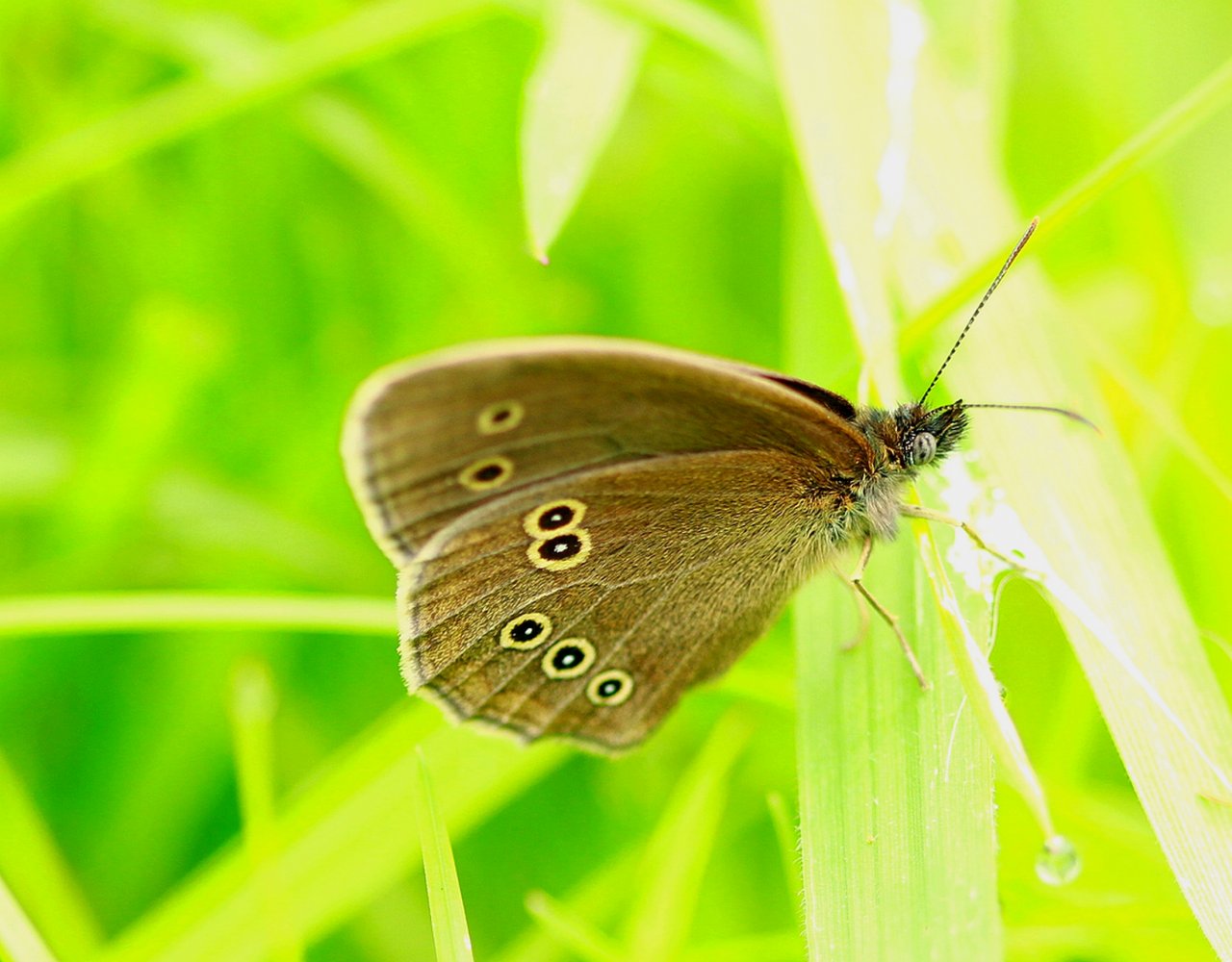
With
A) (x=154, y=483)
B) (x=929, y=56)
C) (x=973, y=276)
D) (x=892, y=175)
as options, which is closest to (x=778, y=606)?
(x=973, y=276)

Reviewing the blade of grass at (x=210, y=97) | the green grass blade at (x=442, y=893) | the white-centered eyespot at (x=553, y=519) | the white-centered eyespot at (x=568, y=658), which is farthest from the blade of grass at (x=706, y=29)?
the green grass blade at (x=442, y=893)

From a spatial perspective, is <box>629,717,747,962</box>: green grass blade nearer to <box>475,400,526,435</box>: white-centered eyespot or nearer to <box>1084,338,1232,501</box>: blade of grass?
<box>475,400,526,435</box>: white-centered eyespot

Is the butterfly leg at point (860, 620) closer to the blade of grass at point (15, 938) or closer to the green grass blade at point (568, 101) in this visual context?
the green grass blade at point (568, 101)

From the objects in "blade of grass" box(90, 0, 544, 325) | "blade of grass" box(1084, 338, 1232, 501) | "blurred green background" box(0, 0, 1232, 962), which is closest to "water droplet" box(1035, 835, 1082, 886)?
"blurred green background" box(0, 0, 1232, 962)

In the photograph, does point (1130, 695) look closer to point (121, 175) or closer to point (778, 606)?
point (778, 606)

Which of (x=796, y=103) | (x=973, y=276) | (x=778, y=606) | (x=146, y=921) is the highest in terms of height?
(x=796, y=103)

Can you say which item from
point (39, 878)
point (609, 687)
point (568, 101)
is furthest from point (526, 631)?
point (39, 878)

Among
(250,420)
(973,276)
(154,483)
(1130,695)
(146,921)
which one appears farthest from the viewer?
(250,420)
